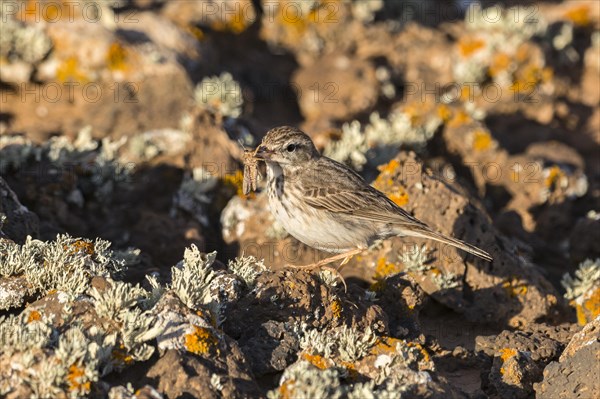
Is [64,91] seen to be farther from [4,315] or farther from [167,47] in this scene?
[4,315]

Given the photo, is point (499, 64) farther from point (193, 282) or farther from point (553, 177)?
point (193, 282)

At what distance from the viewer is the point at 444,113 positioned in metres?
15.3

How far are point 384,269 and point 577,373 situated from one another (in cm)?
342

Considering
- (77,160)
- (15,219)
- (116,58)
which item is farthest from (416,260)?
(116,58)

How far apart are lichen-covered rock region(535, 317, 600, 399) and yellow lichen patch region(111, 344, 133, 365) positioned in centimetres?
392

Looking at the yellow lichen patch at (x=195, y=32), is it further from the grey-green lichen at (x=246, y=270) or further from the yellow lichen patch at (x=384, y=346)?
the yellow lichen patch at (x=384, y=346)

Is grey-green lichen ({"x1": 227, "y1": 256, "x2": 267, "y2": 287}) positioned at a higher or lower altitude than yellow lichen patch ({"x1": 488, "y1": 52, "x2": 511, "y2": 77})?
lower

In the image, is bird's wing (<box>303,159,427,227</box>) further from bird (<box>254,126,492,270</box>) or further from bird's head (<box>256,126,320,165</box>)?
bird's head (<box>256,126,320,165</box>)

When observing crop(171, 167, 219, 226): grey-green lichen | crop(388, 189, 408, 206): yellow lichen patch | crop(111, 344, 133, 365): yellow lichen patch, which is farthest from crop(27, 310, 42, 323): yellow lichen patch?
crop(388, 189, 408, 206): yellow lichen patch

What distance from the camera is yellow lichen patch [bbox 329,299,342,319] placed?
29.2 feet

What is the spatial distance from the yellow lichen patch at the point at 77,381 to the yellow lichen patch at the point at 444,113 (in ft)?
→ 31.8

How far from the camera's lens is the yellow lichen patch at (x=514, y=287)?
36.3 ft

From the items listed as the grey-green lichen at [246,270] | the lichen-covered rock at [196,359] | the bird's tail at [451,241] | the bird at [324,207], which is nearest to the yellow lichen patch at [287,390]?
the lichen-covered rock at [196,359]

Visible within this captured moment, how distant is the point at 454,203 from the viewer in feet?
36.9
